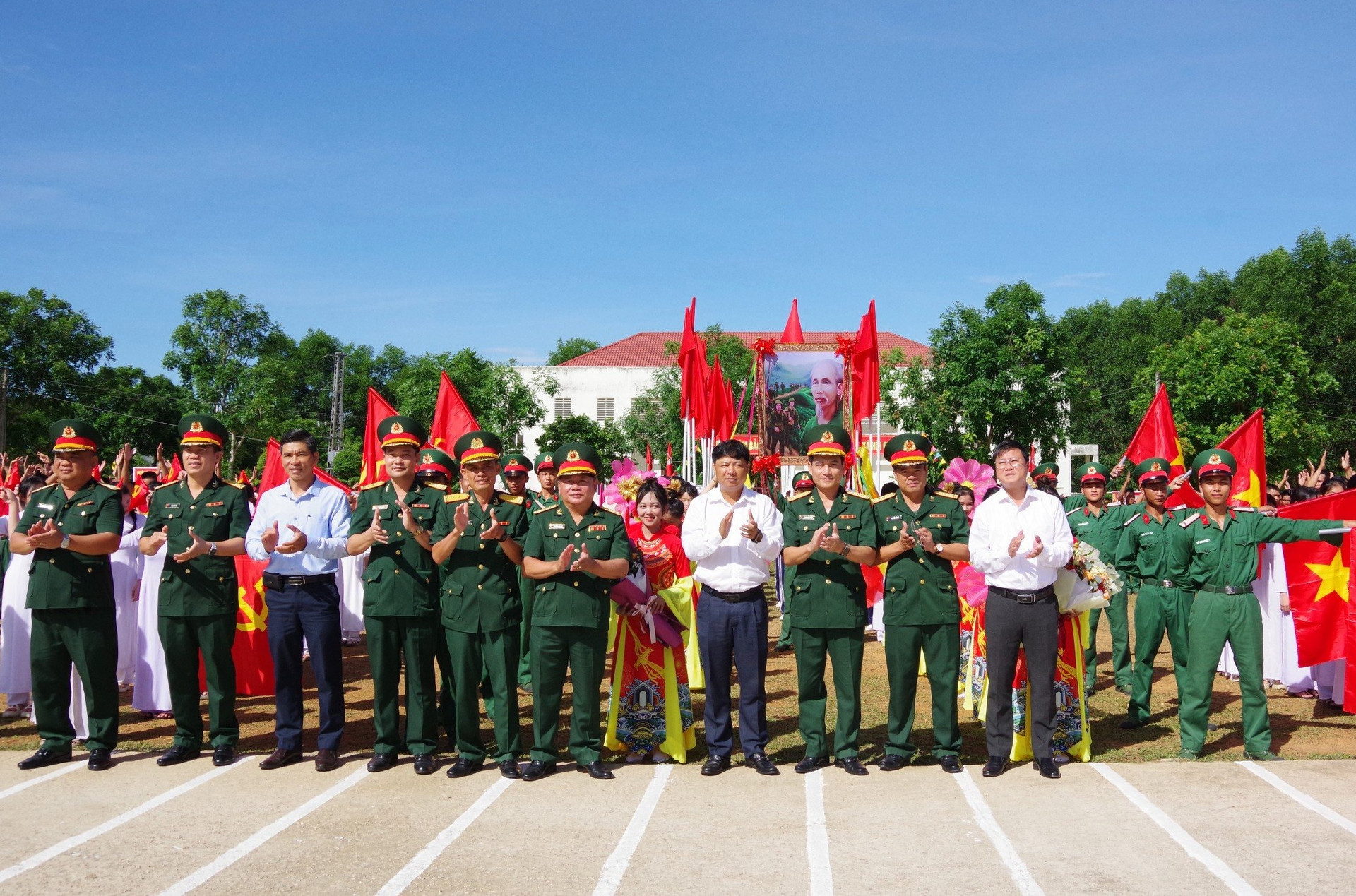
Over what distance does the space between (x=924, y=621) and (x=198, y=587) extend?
4.44m

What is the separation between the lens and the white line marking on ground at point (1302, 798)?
5.00 meters

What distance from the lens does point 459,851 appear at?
4.80 metres

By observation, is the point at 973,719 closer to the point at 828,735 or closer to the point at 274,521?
the point at 828,735

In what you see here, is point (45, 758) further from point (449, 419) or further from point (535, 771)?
point (449, 419)

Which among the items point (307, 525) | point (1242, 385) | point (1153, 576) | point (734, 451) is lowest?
point (1153, 576)

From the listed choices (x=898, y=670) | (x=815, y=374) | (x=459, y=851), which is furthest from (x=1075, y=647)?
(x=815, y=374)

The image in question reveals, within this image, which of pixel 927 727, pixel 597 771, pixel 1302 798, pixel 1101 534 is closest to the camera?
pixel 1302 798

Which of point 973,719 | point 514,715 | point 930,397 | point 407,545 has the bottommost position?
point 973,719

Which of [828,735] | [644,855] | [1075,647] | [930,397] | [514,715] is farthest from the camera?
[930,397]

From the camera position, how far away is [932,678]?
626cm

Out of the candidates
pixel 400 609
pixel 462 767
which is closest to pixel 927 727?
pixel 462 767

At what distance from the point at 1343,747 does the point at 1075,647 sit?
6.65ft

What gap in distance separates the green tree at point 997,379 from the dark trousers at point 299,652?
26513 mm

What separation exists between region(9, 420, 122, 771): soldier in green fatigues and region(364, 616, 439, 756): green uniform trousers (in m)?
1.74
